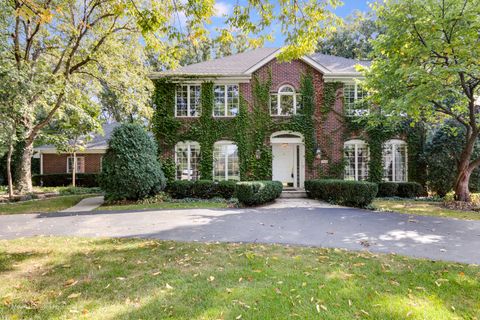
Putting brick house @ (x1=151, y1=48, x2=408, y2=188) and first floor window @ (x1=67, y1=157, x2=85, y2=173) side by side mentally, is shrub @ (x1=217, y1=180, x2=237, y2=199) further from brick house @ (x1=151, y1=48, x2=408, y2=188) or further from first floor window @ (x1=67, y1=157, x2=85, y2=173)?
first floor window @ (x1=67, y1=157, x2=85, y2=173)

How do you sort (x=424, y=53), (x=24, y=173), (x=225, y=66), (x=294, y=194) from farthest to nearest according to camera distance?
(x=24, y=173), (x=225, y=66), (x=294, y=194), (x=424, y=53)

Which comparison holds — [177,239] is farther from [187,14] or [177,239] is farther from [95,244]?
[187,14]

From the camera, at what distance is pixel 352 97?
15320mm

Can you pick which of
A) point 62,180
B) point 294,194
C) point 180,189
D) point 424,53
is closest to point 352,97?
point 424,53

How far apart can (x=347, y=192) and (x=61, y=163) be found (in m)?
24.1

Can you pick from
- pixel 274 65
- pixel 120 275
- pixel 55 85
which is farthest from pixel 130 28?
pixel 120 275

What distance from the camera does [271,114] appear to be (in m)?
15.2

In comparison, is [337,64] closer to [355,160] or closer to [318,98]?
[318,98]

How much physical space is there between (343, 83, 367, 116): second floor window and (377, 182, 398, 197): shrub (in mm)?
4078

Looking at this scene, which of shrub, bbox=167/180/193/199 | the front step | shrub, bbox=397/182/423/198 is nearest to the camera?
shrub, bbox=167/180/193/199

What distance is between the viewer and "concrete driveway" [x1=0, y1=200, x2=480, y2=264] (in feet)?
18.5

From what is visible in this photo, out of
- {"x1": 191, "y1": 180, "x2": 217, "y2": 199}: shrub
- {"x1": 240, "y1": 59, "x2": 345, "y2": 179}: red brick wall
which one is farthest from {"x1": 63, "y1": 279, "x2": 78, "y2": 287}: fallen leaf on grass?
{"x1": 240, "y1": 59, "x2": 345, "y2": 179}: red brick wall

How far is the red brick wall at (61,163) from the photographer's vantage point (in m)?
23.8

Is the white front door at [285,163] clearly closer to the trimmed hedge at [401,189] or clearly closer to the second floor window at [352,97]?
the second floor window at [352,97]
